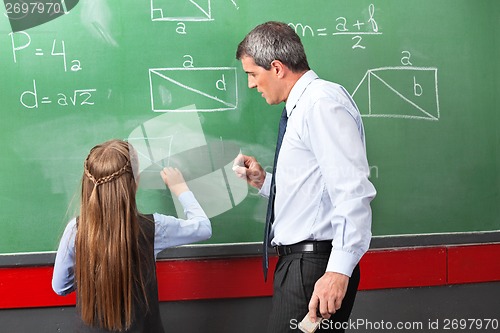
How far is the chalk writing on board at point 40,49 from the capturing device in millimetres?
2309

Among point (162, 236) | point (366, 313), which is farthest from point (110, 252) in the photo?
point (366, 313)

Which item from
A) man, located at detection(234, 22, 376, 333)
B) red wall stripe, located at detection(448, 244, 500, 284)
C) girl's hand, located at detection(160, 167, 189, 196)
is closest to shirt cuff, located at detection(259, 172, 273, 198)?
man, located at detection(234, 22, 376, 333)

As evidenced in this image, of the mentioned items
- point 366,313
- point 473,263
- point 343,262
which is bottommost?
point 366,313

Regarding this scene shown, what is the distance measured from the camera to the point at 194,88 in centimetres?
242

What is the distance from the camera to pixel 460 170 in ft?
8.72

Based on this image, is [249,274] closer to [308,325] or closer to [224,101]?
[224,101]

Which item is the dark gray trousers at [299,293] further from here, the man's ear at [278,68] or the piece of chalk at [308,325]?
the man's ear at [278,68]

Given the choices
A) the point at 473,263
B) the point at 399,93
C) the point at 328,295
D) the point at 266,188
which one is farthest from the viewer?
the point at 473,263

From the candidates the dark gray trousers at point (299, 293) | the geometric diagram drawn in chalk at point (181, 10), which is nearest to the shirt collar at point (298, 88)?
the dark gray trousers at point (299, 293)

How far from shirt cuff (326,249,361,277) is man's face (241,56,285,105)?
Result: 54cm

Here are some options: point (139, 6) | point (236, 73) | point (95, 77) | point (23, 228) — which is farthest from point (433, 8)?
point (23, 228)

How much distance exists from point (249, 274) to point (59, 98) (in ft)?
3.26

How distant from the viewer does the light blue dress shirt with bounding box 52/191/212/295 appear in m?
1.98

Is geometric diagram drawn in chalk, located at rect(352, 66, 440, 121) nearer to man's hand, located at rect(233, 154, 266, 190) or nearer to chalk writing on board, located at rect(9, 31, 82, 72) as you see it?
man's hand, located at rect(233, 154, 266, 190)
